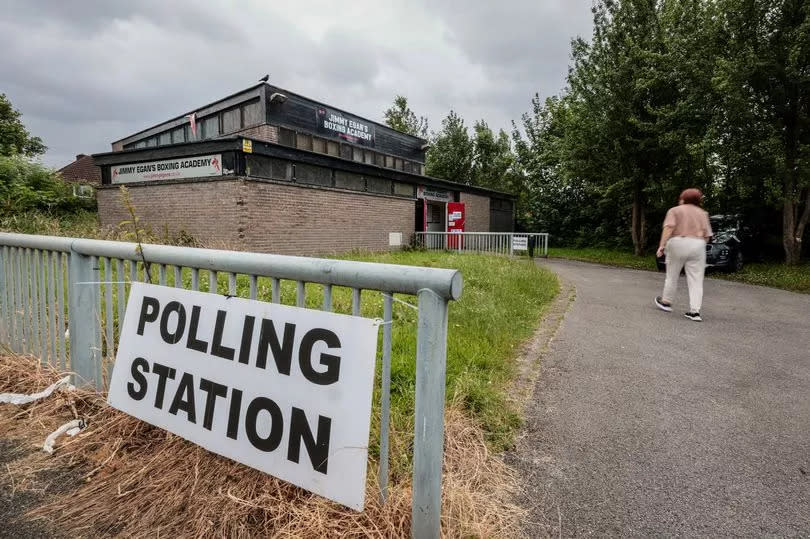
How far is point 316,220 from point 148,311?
13112 millimetres

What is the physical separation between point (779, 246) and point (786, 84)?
246 inches

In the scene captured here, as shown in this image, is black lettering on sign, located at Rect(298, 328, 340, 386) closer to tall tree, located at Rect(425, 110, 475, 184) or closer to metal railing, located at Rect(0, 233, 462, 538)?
metal railing, located at Rect(0, 233, 462, 538)

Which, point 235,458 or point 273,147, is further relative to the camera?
point 273,147

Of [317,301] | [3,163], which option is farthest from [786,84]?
[3,163]

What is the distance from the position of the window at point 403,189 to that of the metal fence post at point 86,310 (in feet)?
56.6

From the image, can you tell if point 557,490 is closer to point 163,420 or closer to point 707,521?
point 707,521

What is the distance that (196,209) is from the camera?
13062mm

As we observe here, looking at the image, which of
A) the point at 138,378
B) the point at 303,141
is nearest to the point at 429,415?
the point at 138,378

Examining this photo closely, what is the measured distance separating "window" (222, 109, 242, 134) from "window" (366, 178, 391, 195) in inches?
290

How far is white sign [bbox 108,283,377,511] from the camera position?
151cm

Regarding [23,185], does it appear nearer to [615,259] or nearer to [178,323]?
[178,323]

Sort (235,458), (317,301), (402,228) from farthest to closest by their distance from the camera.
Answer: (402,228)
(317,301)
(235,458)

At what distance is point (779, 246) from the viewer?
14703 mm

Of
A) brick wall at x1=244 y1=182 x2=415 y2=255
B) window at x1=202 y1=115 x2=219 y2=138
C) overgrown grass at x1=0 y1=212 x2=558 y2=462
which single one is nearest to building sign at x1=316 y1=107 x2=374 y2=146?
window at x1=202 y1=115 x2=219 y2=138
